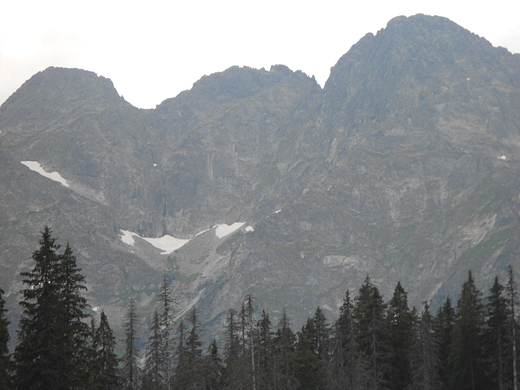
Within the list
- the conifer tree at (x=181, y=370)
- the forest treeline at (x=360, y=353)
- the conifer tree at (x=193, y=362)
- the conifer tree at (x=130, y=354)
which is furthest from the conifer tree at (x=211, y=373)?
the conifer tree at (x=130, y=354)

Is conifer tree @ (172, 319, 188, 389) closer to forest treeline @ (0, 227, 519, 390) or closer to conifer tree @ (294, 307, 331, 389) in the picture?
forest treeline @ (0, 227, 519, 390)

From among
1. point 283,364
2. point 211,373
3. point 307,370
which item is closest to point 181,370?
point 211,373

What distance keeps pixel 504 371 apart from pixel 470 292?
15947 millimetres

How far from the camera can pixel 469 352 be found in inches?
2736

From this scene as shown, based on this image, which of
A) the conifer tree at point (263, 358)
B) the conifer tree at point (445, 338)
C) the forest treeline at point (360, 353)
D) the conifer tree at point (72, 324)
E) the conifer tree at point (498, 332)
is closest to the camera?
the conifer tree at point (72, 324)

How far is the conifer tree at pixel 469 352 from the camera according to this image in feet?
226

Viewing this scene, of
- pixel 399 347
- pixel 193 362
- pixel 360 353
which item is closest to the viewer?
pixel 360 353

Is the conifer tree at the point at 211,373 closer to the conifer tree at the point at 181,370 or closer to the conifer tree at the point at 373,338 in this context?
the conifer tree at the point at 181,370

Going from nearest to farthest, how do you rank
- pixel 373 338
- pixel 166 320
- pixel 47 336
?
pixel 47 336
pixel 166 320
pixel 373 338

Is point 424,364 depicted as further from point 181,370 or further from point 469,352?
point 181,370

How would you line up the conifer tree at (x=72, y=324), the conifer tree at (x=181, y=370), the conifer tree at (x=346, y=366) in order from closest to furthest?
1. the conifer tree at (x=72, y=324)
2. the conifer tree at (x=346, y=366)
3. the conifer tree at (x=181, y=370)

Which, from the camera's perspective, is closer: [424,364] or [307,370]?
[424,364]

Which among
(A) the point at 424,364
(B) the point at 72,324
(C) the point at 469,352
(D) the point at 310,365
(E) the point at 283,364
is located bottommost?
(A) the point at 424,364

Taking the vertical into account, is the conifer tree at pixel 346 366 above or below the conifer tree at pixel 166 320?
below
